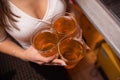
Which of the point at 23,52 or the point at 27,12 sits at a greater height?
the point at 27,12

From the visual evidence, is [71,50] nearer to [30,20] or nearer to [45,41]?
[45,41]

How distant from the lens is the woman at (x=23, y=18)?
613 millimetres

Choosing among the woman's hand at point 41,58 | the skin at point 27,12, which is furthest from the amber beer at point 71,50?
the skin at point 27,12

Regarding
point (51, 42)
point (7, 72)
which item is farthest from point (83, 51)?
point (7, 72)

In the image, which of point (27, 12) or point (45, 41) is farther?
point (27, 12)

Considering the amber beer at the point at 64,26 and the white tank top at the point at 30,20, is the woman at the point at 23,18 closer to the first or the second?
the white tank top at the point at 30,20

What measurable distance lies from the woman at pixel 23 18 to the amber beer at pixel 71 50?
119mm

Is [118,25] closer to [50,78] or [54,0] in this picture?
[54,0]

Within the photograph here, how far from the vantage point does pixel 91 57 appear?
1028 millimetres

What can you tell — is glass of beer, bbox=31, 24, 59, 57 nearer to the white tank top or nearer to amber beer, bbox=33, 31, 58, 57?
amber beer, bbox=33, 31, 58, 57

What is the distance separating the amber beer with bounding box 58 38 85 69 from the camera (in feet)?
1.63

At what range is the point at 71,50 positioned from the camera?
0.51m

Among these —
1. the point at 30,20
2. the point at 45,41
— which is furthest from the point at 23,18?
the point at 45,41

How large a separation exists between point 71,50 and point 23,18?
0.22 metres
